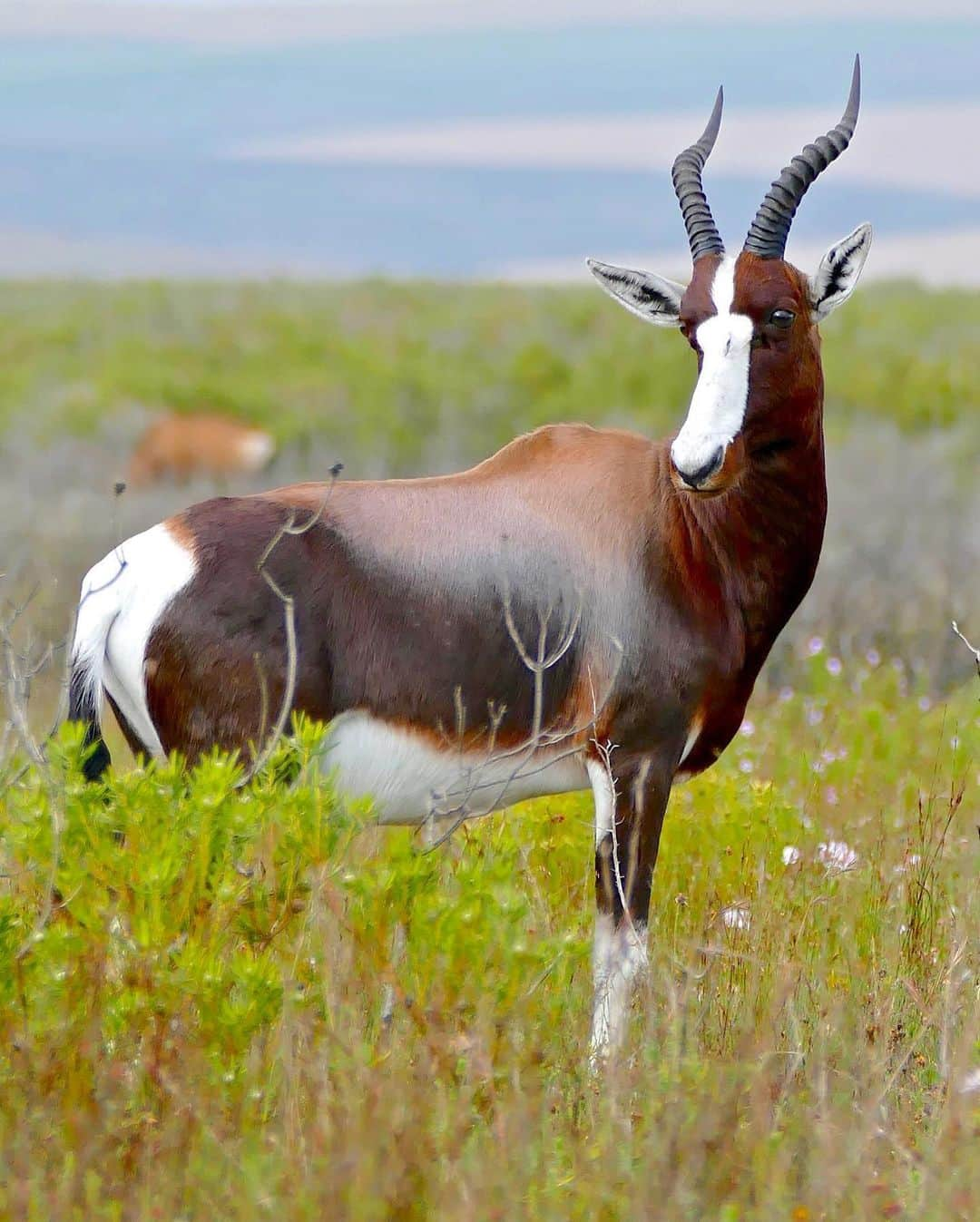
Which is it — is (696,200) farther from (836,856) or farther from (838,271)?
(836,856)

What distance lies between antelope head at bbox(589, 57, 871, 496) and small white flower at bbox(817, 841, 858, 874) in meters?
1.49

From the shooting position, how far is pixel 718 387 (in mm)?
4527

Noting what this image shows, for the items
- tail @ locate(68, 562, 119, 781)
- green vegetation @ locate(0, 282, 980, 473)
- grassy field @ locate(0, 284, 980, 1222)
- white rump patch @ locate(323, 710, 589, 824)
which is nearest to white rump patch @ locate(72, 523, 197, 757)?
tail @ locate(68, 562, 119, 781)

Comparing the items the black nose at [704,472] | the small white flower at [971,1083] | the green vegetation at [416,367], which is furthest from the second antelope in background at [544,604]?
the green vegetation at [416,367]

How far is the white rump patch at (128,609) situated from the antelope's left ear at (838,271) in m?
2.01

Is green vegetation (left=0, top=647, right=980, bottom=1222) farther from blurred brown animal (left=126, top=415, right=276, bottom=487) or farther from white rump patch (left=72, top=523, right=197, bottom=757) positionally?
blurred brown animal (left=126, top=415, right=276, bottom=487)

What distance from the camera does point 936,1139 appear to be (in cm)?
366

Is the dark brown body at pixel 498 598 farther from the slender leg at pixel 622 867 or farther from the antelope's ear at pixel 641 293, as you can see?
the antelope's ear at pixel 641 293

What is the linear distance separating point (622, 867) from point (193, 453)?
1776cm

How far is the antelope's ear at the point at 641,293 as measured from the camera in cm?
506

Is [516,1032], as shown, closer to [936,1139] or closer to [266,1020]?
[266,1020]

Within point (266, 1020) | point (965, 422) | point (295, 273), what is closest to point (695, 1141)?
point (266, 1020)

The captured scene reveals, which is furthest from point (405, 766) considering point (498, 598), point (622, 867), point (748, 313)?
point (748, 313)

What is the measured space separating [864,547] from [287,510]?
819 cm
